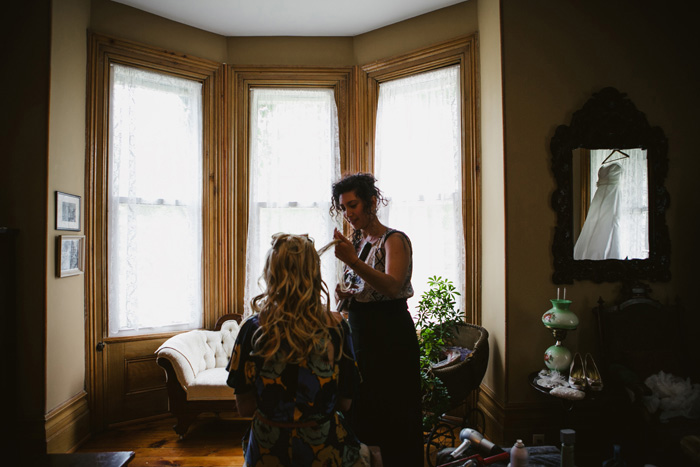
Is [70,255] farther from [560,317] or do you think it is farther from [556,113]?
[556,113]

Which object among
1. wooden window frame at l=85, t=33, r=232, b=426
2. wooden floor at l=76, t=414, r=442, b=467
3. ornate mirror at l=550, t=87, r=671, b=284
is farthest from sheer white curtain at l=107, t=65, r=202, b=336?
ornate mirror at l=550, t=87, r=671, b=284

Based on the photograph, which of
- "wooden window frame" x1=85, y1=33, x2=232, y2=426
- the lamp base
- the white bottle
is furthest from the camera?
"wooden window frame" x1=85, y1=33, x2=232, y2=426

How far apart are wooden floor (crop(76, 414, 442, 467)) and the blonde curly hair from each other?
195 centimetres

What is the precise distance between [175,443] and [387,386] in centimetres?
208

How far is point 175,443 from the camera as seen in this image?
121 inches

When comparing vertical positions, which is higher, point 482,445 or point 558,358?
point 558,358

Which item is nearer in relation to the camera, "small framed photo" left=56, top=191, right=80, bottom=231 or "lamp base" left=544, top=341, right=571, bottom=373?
"lamp base" left=544, top=341, right=571, bottom=373

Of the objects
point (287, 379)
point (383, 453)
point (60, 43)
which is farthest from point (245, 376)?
point (60, 43)

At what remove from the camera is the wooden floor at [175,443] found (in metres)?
2.82

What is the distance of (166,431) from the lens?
3.28 m

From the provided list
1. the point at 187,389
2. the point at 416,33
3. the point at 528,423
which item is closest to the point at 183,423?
the point at 187,389

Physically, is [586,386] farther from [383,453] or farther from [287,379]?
[287,379]

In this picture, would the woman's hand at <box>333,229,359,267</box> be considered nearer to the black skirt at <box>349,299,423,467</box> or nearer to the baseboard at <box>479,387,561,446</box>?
the black skirt at <box>349,299,423,467</box>

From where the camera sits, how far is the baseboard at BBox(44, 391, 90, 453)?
272 centimetres
